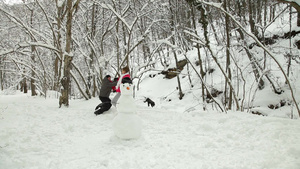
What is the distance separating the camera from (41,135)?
141 inches

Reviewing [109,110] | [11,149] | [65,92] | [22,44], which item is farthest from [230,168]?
[22,44]

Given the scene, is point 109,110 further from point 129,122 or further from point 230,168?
point 230,168

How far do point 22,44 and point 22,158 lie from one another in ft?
16.4

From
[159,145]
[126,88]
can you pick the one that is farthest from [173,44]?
[159,145]

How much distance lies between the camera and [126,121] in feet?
10.7

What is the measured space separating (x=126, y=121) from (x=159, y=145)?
0.72 m

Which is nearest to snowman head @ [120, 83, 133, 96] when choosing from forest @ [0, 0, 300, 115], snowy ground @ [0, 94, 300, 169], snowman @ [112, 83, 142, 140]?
snowman @ [112, 83, 142, 140]

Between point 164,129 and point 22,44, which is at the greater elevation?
point 22,44

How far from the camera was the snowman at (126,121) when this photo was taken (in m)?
3.25

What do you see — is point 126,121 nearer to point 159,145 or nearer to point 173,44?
point 159,145

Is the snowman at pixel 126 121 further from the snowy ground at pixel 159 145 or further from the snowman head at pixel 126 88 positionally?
the snowy ground at pixel 159 145

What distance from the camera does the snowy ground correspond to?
246cm

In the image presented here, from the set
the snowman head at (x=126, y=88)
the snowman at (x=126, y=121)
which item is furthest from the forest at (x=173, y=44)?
the snowman at (x=126, y=121)

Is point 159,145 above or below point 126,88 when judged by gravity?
below
